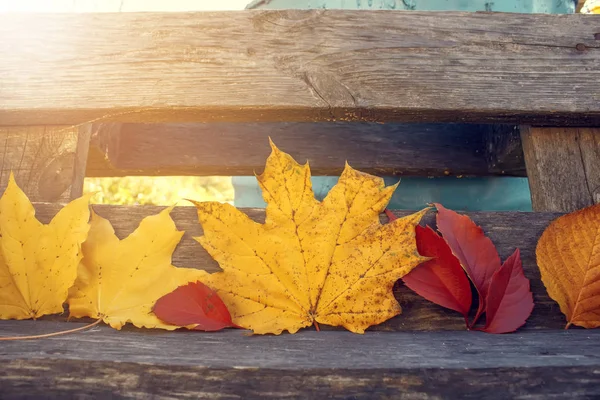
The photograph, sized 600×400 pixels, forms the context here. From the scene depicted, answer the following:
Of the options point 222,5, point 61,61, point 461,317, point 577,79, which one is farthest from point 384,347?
point 222,5

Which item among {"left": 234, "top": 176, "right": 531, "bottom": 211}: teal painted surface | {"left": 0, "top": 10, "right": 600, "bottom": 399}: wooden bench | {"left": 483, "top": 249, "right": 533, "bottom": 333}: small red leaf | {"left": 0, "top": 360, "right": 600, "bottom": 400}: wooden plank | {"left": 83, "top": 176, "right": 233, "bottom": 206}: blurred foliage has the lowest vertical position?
{"left": 83, "top": 176, "right": 233, "bottom": 206}: blurred foliage

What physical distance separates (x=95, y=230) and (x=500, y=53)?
97 cm

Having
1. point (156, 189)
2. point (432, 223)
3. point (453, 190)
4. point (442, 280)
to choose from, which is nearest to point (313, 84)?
point (432, 223)

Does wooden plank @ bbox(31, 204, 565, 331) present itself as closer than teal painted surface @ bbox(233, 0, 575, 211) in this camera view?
Yes

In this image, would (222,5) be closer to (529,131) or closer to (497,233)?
(529,131)

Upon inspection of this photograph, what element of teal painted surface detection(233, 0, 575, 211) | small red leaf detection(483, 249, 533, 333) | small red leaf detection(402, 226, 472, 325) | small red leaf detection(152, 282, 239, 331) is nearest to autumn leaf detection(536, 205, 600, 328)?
small red leaf detection(483, 249, 533, 333)

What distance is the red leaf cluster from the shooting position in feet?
2.64

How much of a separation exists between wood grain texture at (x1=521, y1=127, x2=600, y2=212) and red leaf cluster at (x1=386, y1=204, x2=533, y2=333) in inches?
11.8

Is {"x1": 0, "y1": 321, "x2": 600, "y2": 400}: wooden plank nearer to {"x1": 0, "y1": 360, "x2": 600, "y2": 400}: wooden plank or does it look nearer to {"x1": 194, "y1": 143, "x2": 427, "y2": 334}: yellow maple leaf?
{"x1": 0, "y1": 360, "x2": 600, "y2": 400}: wooden plank

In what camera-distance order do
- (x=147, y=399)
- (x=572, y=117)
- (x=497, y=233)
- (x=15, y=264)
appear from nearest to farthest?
(x=147, y=399)
(x=15, y=264)
(x=497, y=233)
(x=572, y=117)

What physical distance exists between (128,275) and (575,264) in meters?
0.79

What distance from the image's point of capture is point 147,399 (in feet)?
1.81

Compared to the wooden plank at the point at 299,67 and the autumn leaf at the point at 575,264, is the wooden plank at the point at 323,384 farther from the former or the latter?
the wooden plank at the point at 299,67

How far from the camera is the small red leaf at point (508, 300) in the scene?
31.2 inches
